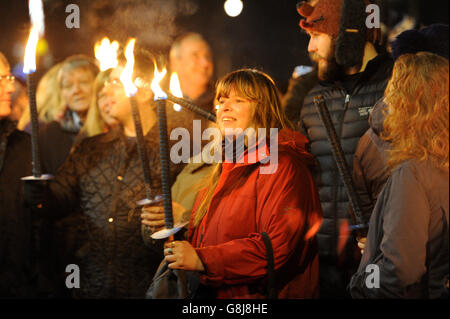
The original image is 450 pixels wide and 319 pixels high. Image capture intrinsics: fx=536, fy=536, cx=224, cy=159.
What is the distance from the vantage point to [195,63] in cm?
505

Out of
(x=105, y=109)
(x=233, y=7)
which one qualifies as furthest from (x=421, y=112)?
(x=105, y=109)

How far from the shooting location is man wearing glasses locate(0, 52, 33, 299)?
13.5 ft

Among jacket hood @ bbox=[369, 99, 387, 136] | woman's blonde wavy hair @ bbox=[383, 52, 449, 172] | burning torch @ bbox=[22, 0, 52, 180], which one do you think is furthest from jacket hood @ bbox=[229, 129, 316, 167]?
burning torch @ bbox=[22, 0, 52, 180]

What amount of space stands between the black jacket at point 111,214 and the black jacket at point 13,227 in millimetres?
397

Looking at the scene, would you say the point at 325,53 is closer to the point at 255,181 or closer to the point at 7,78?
the point at 255,181

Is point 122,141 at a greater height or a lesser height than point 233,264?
greater

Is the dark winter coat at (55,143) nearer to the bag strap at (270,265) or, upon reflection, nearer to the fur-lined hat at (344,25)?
the fur-lined hat at (344,25)

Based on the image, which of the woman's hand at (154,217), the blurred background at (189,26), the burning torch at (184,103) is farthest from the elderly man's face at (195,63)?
the woman's hand at (154,217)

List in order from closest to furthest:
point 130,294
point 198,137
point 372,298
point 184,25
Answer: point 372,298 → point 130,294 → point 198,137 → point 184,25

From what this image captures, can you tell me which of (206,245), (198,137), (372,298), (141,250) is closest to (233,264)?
(206,245)

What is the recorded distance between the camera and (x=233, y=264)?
102 inches
